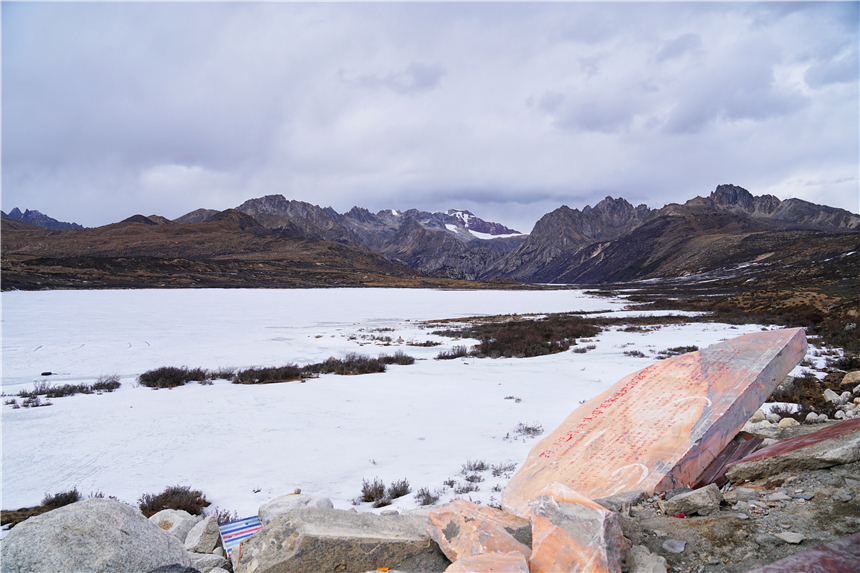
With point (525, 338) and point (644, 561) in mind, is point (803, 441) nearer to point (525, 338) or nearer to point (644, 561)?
point (644, 561)

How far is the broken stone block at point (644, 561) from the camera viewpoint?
104 inches

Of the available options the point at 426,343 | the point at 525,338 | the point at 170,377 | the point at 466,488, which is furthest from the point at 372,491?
the point at 525,338

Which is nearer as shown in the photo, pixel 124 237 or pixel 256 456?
pixel 256 456

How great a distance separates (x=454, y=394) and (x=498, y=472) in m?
4.99

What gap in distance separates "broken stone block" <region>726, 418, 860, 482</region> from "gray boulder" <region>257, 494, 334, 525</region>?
4.35 metres

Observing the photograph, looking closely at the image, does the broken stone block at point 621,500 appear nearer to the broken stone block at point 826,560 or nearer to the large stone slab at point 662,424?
the large stone slab at point 662,424

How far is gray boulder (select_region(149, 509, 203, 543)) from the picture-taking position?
4508mm

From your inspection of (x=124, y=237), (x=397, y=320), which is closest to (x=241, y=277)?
(x=397, y=320)

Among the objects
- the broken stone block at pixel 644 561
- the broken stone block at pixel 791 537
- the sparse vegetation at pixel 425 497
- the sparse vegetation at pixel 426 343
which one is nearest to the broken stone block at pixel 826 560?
the broken stone block at pixel 791 537

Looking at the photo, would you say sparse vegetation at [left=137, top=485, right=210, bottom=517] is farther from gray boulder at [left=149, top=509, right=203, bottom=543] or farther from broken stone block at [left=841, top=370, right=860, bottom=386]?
broken stone block at [left=841, top=370, right=860, bottom=386]

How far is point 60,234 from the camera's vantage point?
157500 mm

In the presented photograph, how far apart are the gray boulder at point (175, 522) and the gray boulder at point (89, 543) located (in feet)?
3.79

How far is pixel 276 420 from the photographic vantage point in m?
9.09

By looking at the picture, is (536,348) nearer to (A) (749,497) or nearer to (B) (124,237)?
(A) (749,497)
